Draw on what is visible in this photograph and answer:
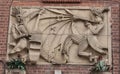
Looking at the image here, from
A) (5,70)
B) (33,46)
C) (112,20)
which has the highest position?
(112,20)

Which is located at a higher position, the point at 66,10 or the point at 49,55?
the point at 66,10

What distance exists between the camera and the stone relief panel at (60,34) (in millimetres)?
8312

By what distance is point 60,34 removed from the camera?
8516 mm

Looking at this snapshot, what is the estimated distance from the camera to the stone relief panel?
327 inches

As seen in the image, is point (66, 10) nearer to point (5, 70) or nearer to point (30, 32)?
point (30, 32)

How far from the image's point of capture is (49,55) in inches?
328

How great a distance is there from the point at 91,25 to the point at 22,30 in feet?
4.97

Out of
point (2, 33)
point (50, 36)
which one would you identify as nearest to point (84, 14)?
point (50, 36)

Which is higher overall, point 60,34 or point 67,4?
point 67,4

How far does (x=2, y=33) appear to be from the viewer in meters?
8.52

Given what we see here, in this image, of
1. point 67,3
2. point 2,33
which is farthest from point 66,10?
point 2,33

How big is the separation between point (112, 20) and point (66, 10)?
1044mm

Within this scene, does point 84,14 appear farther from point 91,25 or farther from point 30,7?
point 30,7

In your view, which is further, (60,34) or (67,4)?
(67,4)
